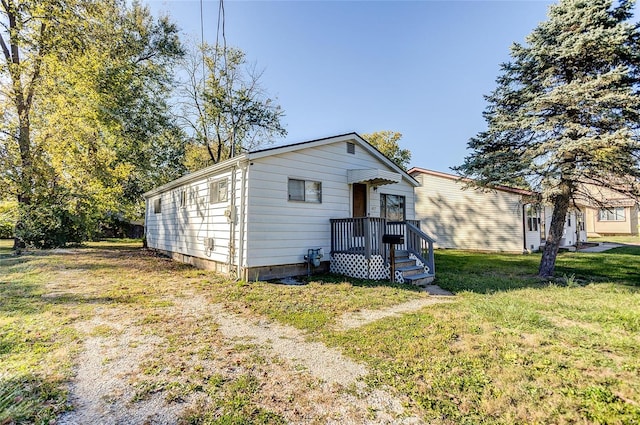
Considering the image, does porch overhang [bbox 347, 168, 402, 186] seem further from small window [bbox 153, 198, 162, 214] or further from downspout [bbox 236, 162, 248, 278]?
small window [bbox 153, 198, 162, 214]

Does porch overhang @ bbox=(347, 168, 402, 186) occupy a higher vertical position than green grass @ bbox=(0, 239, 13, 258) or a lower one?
higher

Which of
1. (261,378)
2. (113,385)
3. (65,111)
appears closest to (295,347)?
(261,378)

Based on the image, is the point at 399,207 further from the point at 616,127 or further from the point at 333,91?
the point at 333,91

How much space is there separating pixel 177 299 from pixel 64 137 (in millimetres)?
10997

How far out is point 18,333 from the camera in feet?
13.1

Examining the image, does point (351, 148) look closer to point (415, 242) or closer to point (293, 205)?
point (293, 205)

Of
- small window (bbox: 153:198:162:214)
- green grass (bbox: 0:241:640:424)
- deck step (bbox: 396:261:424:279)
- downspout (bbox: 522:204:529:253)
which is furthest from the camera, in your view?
downspout (bbox: 522:204:529:253)

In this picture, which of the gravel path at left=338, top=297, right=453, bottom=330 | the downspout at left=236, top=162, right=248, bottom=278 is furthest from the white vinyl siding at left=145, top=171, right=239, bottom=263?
the gravel path at left=338, top=297, right=453, bottom=330

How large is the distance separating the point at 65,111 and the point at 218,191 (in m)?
8.61

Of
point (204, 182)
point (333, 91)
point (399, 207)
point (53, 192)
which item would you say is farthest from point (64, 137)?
point (399, 207)

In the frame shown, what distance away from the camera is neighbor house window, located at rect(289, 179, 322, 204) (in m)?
8.30

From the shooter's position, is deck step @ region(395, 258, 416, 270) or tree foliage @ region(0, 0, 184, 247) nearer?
deck step @ region(395, 258, 416, 270)

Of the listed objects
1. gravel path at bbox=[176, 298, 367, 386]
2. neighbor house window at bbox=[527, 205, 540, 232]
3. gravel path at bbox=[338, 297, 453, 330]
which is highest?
neighbor house window at bbox=[527, 205, 540, 232]

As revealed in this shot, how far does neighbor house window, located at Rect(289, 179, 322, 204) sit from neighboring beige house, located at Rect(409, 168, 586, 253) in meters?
9.37
